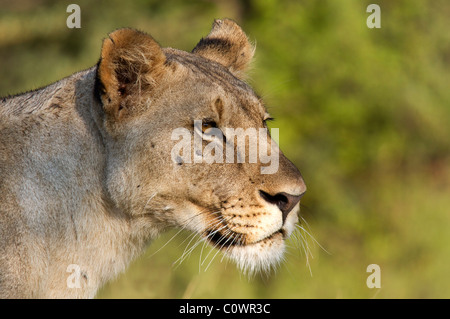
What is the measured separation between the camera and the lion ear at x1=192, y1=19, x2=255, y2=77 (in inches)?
192

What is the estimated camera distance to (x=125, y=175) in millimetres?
3787

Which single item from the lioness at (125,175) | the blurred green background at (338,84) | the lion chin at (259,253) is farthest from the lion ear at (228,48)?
the blurred green background at (338,84)

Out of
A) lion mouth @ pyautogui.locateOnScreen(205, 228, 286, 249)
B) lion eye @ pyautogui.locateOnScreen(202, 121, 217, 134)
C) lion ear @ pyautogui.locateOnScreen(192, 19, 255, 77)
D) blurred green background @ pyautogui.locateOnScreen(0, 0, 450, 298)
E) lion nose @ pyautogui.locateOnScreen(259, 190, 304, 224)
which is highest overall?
blurred green background @ pyautogui.locateOnScreen(0, 0, 450, 298)

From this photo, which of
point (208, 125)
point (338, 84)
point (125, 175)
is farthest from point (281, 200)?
point (338, 84)

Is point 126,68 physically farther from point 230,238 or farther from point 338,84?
point 338,84

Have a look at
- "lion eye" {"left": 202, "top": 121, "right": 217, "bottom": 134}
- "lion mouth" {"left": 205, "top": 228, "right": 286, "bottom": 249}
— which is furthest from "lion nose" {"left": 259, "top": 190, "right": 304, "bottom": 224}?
"lion eye" {"left": 202, "top": 121, "right": 217, "bottom": 134}

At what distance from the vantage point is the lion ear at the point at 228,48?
4871 mm

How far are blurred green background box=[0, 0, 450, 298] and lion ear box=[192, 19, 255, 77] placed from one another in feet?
15.0

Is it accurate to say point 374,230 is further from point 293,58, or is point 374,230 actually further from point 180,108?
point 180,108

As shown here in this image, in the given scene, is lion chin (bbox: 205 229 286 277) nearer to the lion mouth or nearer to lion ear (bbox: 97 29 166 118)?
the lion mouth

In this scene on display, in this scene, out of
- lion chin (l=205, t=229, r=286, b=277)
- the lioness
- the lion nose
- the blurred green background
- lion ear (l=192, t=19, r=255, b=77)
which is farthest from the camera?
the blurred green background

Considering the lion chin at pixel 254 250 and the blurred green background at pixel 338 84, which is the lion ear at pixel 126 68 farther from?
the blurred green background at pixel 338 84

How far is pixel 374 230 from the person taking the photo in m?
10.2
